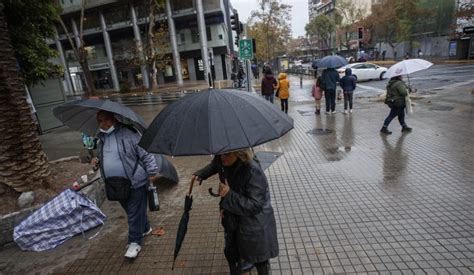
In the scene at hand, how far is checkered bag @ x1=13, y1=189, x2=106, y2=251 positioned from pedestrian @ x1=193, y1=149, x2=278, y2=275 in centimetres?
218

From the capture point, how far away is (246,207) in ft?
7.63

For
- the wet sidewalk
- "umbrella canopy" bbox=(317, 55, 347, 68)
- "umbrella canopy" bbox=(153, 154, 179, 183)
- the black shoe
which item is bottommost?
the black shoe

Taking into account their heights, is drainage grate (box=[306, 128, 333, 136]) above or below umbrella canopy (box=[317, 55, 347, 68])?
below

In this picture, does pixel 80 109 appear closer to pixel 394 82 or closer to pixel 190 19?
pixel 394 82

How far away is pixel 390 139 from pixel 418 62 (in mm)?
2299

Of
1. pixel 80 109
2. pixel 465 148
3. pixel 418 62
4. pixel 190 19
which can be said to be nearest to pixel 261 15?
pixel 190 19

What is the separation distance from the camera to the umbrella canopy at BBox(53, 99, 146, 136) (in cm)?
322

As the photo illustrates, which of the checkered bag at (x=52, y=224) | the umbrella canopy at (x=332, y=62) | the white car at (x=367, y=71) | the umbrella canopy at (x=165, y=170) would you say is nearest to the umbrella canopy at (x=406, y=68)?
the umbrella canopy at (x=332, y=62)

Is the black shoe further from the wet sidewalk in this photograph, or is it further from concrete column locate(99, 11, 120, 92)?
concrete column locate(99, 11, 120, 92)

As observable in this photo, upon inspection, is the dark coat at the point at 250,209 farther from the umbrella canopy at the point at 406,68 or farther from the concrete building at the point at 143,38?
the concrete building at the point at 143,38

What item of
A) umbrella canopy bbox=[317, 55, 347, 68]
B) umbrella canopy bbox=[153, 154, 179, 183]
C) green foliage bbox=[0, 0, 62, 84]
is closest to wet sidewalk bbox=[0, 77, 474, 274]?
umbrella canopy bbox=[153, 154, 179, 183]

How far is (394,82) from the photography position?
762 centimetres

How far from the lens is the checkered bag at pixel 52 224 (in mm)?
3841

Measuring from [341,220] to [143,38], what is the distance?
37.4 metres
